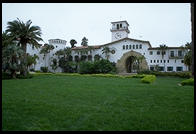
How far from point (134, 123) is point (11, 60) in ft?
86.0

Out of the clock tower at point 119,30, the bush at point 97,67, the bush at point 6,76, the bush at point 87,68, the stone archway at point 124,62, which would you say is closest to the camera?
the bush at point 6,76

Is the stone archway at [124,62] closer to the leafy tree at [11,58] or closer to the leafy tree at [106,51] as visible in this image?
the leafy tree at [106,51]

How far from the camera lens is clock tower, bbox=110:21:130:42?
6756 cm

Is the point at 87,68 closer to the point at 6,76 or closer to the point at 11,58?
the point at 6,76

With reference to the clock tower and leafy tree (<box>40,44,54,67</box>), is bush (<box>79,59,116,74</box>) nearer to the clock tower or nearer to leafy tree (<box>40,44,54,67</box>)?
leafy tree (<box>40,44,54,67</box>)

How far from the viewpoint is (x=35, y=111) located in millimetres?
7305

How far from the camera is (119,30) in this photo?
223ft

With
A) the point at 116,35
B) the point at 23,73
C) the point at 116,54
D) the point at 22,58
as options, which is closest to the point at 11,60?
the point at 22,58

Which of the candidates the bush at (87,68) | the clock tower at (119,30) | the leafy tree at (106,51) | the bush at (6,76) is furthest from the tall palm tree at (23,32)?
the clock tower at (119,30)

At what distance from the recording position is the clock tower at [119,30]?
222 feet

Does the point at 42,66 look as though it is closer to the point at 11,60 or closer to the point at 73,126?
the point at 11,60

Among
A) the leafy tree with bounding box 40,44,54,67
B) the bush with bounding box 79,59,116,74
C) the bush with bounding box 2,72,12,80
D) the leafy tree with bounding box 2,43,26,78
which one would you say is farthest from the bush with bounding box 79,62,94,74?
the leafy tree with bounding box 2,43,26,78

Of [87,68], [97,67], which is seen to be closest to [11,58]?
[87,68]

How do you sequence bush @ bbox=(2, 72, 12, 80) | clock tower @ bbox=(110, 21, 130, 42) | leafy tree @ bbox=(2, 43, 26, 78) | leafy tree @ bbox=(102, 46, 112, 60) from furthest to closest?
clock tower @ bbox=(110, 21, 130, 42)
leafy tree @ bbox=(102, 46, 112, 60)
bush @ bbox=(2, 72, 12, 80)
leafy tree @ bbox=(2, 43, 26, 78)
